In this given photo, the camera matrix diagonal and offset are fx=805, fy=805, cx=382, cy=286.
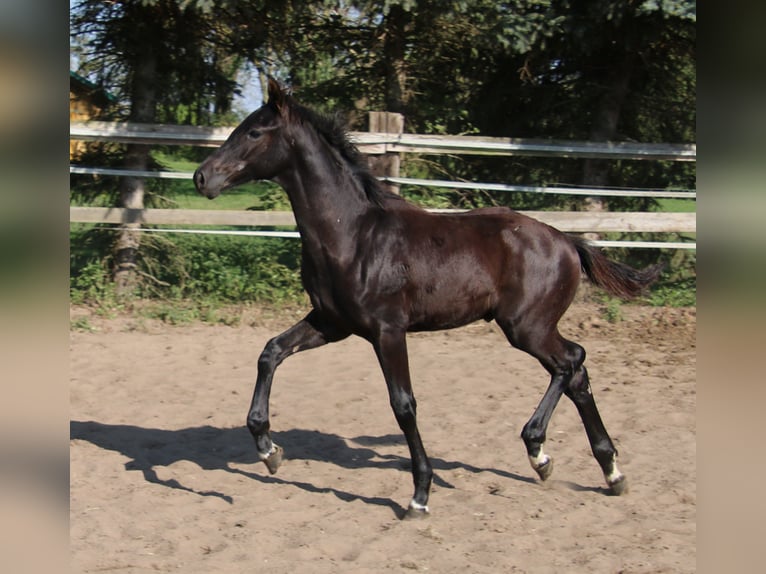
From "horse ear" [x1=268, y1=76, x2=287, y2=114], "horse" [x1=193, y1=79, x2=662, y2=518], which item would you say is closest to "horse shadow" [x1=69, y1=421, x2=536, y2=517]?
"horse" [x1=193, y1=79, x2=662, y2=518]

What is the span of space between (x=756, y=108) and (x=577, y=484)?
406 centimetres

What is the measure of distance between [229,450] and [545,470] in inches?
82.7

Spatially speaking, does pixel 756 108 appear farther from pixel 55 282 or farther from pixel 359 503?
pixel 359 503

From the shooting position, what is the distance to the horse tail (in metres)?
4.95

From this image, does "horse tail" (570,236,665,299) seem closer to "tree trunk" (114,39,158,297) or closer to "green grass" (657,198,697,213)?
"tree trunk" (114,39,158,297)

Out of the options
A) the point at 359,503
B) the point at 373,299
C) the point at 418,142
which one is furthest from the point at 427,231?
the point at 418,142

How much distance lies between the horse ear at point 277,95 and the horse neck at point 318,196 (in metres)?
0.20

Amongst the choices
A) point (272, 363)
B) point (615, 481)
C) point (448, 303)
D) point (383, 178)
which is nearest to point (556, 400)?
point (615, 481)

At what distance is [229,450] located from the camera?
541 cm

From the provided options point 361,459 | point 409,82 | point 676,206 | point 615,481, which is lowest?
point 361,459

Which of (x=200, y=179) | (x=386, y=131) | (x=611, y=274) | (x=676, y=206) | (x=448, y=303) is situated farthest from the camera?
(x=676, y=206)

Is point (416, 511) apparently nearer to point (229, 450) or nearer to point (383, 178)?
point (229, 450)

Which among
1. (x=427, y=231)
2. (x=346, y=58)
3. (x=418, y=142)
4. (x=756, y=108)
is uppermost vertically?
(x=346, y=58)

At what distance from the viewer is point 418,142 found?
29.7 feet
